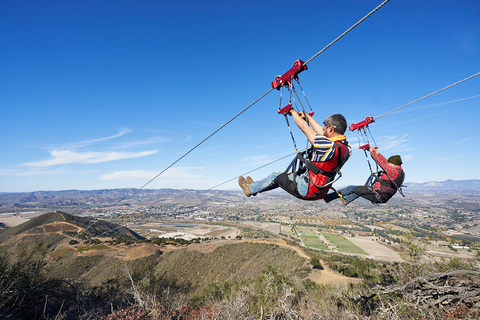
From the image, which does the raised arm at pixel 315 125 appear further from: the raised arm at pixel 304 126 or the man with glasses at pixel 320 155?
the raised arm at pixel 304 126

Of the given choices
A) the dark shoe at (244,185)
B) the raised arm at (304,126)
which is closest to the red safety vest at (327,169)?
the raised arm at (304,126)

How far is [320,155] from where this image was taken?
3504mm

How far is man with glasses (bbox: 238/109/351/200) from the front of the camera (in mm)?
3412

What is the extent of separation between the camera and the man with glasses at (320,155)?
341cm

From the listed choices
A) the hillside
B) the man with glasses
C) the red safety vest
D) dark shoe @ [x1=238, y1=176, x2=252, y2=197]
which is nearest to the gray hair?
the man with glasses

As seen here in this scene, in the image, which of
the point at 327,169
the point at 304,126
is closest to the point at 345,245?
the point at 327,169

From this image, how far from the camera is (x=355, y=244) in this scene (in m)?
69.9

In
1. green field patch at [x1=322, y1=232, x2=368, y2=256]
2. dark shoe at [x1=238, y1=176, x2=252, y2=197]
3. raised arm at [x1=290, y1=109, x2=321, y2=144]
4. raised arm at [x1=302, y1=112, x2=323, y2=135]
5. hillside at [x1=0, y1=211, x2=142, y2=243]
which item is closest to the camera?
raised arm at [x1=290, y1=109, x2=321, y2=144]

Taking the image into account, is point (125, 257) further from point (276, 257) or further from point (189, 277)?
point (276, 257)

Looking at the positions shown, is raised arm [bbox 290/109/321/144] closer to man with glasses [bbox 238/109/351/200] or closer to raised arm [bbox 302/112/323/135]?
man with glasses [bbox 238/109/351/200]

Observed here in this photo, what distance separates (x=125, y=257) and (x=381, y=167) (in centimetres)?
4507

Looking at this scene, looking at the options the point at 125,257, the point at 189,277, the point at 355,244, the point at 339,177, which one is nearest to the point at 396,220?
the point at 355,244

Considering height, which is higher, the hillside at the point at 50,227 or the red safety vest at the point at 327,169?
the red safety vest at the point at 327,169

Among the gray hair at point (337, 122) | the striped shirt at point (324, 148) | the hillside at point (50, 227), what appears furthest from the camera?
the hillside at point (50, 227)
